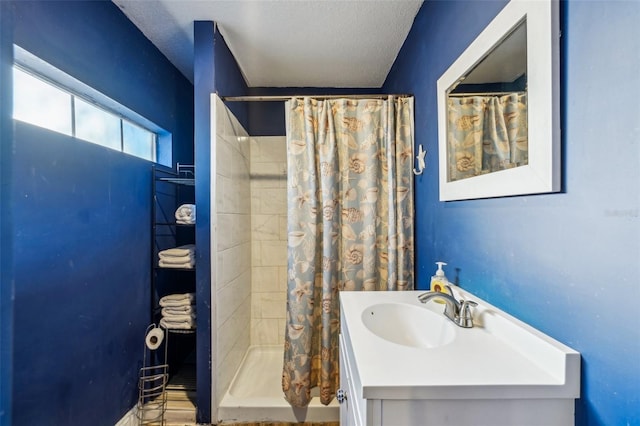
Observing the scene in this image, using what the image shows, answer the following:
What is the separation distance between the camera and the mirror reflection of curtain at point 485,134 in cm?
73

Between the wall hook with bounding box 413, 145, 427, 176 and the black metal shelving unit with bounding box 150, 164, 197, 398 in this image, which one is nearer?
the wall hook with bounding box 413, 145, 427, 176

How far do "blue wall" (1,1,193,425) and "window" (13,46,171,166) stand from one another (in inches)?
2.1

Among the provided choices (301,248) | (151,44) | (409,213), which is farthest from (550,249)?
(151,44)

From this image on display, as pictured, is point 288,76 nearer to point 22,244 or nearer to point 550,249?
point 22,244

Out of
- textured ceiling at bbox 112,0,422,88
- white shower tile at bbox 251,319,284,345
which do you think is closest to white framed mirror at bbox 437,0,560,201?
textured ceiling at bbox 112,0,422,88

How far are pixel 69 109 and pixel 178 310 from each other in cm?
119

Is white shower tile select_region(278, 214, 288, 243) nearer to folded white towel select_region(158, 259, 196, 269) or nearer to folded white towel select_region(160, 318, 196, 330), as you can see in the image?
folded white towel select_region(158, 259, 196, 269)

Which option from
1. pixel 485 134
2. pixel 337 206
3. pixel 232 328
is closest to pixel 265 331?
pixel 232 328

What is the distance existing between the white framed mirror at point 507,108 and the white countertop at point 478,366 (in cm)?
39

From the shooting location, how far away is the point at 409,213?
5.09 ft

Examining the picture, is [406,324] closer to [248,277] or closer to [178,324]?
[178,324]

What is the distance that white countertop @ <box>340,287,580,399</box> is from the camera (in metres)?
0.57

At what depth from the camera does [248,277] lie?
2250 millimetres

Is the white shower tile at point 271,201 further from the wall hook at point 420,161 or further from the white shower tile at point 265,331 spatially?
the wall hook at point 420,161
